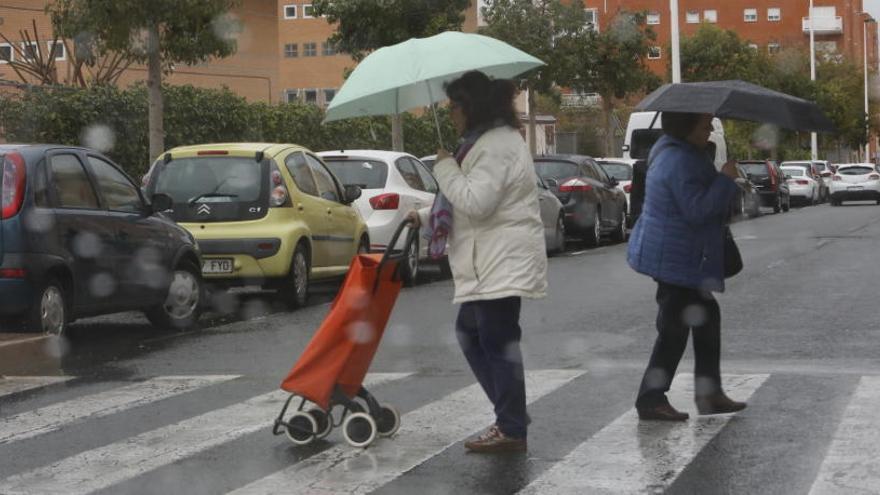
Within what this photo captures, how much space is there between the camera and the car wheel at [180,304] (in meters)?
13.1

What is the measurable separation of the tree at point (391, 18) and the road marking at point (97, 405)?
18576mm

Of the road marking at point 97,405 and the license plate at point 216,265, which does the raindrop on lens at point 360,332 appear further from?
the license plate at point 216,265

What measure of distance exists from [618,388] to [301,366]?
7.94 feet

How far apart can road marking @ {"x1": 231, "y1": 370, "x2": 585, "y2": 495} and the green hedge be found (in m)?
15.2

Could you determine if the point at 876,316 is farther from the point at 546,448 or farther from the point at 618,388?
the point at 546,448

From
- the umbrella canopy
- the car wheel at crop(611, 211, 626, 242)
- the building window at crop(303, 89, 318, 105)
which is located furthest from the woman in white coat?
Result: the building window at crop(303, 89, 318, 105)

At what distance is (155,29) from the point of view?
→ 64.5 ft

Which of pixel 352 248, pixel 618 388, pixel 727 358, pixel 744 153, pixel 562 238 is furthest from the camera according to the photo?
pixel 744 153

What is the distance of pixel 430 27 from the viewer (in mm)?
28094

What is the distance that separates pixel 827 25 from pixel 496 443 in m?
118

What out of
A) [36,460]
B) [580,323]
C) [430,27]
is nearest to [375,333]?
[36,460]

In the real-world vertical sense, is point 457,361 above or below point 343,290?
below

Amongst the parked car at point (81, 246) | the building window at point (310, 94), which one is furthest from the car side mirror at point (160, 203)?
the building window at point (310, 94)

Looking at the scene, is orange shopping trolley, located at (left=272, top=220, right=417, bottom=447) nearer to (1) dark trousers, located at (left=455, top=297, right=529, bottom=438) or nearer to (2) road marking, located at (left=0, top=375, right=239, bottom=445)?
(1) dark trousers, located at (left=455, top=297, right=529, bottom=438)
